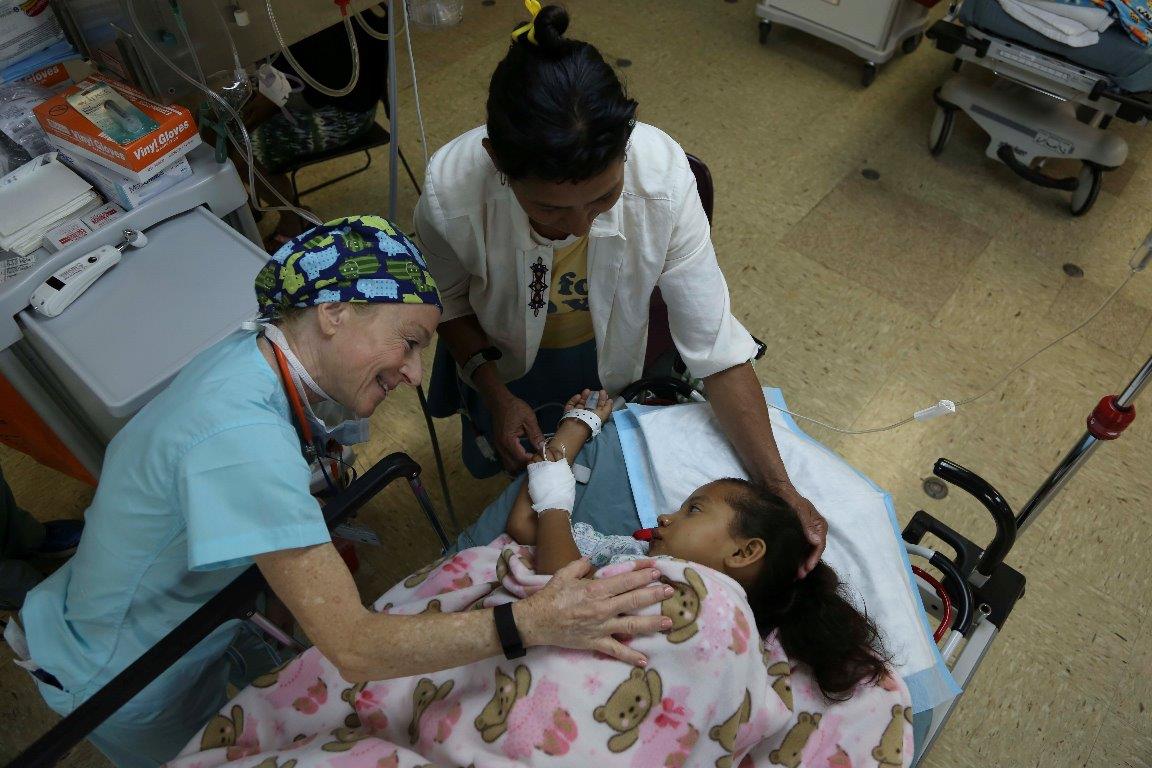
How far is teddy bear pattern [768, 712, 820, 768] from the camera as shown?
1.19m

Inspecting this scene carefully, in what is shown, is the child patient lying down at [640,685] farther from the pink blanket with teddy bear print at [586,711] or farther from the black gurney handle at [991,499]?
the black gurney handle at [991,499]

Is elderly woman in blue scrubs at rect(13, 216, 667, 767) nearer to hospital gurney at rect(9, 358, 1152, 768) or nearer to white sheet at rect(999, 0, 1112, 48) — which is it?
hospital gurney at rect(9, 358, 1152, 768)

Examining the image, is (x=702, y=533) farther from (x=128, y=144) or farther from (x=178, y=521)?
(x=128, y=144)

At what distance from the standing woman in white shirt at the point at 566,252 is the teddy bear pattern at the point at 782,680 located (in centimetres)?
17

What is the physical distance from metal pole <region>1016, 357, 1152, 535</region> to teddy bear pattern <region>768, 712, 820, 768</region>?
556 millimetres

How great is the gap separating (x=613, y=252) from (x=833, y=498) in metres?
0.63

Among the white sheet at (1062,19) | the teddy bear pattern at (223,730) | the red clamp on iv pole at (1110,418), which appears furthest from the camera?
the white sheet at (1062,19)

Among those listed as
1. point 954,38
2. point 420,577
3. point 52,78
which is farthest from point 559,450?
point 954,38

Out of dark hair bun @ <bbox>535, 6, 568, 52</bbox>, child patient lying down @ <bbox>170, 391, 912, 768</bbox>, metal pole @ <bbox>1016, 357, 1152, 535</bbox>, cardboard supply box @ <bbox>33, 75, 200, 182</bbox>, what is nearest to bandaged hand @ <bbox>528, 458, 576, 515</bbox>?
child patient lying down @ <bbox>170, 391, 912, 768</bbox>

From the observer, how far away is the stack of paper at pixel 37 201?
60.2 inches

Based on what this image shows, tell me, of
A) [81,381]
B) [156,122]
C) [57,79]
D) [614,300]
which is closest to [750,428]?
[614,300]


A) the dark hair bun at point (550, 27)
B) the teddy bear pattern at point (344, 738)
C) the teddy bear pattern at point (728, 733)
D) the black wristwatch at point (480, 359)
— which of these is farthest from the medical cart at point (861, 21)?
the teddy bear pattern at point (344, 738)

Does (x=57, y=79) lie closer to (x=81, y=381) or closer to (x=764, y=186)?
(x=81, y=381)

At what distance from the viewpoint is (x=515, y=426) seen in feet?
4.98
